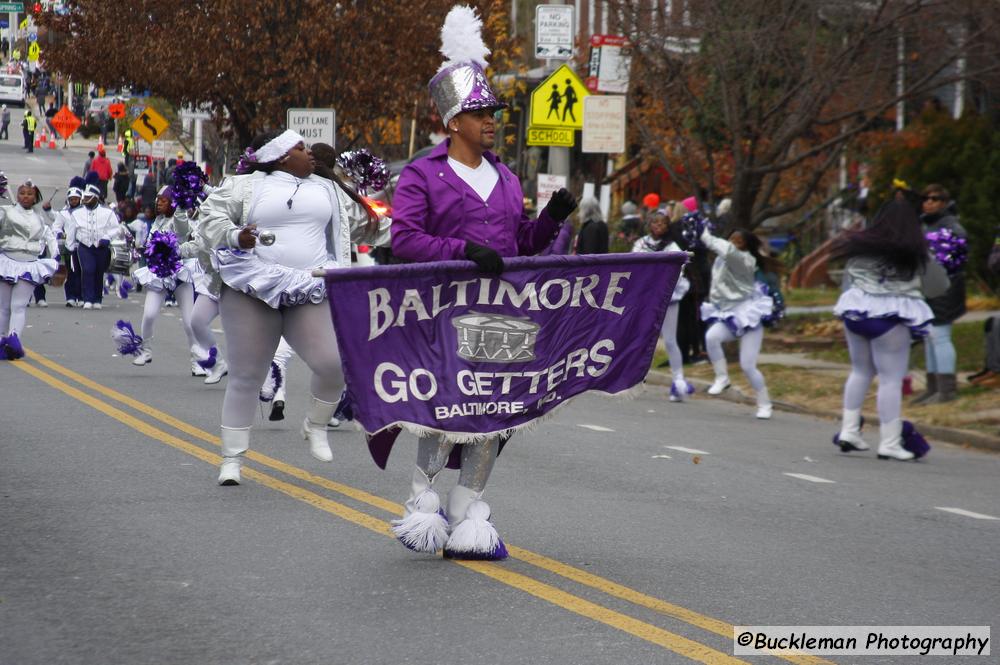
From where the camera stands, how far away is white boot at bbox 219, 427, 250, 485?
29.6ft

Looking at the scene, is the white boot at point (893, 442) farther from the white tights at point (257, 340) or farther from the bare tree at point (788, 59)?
the bare tree at point (788, 59)

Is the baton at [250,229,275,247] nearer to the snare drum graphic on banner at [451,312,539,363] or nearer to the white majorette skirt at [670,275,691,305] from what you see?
the snare drum graphic on banner at [451,312,539,363]

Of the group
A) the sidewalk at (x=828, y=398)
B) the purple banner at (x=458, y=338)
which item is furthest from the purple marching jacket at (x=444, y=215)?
the sidewalk at (x=828, y=398)

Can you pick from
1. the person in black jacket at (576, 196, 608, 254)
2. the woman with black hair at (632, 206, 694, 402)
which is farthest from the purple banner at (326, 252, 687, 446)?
the person in black jacket at (576, 196, 608, 254)

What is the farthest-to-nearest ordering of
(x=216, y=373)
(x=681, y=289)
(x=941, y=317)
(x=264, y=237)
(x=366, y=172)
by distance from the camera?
(x=681, y=289) → (x=216, y=373) → (x=941, y=317) → (x=366, y=172) → (x=264, y=237)

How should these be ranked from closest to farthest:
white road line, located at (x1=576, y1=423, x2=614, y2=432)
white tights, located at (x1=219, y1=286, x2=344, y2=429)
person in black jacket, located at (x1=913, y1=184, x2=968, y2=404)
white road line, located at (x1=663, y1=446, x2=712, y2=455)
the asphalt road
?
the asphalt road, white tights, located at (x1=219, y1=286, x2=344, y2=429), white road line, located at (x1=663, y1=446, x2=712, y2=455), white road line, located at (x1=576, y1=423, x2=614, y2=432), person in black jacket, located at (x1=913, y1=184, x2=968, y2=404)

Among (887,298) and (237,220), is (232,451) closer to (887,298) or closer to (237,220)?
(237,220)

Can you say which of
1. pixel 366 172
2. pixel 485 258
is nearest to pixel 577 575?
pixel 485 258

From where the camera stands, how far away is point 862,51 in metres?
18.9

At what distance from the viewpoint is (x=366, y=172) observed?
34.0ft

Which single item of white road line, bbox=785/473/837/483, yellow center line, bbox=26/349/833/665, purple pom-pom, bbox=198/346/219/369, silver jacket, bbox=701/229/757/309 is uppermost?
silver jacket, bbox=701/229/757/309

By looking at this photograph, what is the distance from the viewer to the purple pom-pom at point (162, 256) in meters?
15.4

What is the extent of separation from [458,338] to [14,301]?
12.0 meters

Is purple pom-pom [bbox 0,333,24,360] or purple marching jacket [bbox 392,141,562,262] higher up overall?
purple marching jacket [bbox 392,141,562,262]
